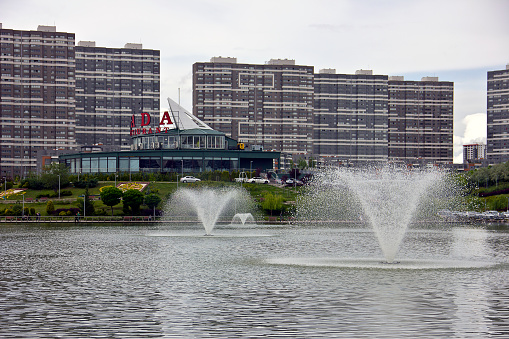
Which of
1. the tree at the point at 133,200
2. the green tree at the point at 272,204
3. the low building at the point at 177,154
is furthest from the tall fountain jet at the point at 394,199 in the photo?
the low building at the point at 177,154

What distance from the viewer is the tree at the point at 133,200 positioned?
122625mm

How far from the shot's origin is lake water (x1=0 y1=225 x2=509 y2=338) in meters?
25.2

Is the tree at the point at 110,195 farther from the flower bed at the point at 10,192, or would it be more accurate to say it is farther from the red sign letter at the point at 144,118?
the red sign letter at the point at 144,118

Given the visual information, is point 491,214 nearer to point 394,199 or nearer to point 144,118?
point 144,118

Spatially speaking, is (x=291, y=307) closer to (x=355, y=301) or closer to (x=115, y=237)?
(x=355, y=301)

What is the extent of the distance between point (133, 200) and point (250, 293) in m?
92.9

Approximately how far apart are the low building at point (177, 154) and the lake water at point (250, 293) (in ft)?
370

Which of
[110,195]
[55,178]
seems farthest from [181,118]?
[110,195]

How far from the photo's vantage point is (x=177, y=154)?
17075cm

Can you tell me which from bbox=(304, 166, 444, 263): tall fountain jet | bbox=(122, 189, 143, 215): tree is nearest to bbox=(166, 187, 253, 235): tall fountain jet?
bbox=(122, 189, 143, 215): tree

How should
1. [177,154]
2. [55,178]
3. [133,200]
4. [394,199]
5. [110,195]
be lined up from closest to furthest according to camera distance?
[394,199]
[110,195]
[133,200]
[55,178]
[177,154]

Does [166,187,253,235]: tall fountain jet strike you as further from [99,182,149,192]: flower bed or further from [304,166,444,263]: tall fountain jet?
[304,166,444,263]: tall fountain jet

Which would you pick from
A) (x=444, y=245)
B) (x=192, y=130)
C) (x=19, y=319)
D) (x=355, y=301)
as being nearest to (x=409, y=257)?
(x=444, y=245)

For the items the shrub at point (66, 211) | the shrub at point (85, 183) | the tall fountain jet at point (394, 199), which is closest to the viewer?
the tall fountain jet at point (394, 199)
